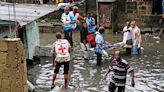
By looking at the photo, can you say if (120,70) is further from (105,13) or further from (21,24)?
(105,13)

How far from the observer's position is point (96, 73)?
16.3 metres

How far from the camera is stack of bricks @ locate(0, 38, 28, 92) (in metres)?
11.7

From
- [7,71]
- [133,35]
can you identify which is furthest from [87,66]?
[7,71]

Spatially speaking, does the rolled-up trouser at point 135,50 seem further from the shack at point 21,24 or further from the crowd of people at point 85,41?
the shack at point 21,24

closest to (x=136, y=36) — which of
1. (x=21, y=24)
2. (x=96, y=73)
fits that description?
(x=96, y=73)

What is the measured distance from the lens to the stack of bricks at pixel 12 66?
11.7 m

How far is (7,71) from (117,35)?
14973 mm

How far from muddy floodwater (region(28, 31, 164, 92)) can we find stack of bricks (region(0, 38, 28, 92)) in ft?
7.14

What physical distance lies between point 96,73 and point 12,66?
5.08 metres

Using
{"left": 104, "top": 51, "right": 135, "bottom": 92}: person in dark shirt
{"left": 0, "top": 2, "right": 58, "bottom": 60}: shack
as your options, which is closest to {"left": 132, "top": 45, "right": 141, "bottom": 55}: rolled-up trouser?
{"left": 0, "top": 2, "right": 58, "bottom": 60}: shack

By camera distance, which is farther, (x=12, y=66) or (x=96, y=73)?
(x=96, y=73)

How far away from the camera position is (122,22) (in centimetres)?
2797

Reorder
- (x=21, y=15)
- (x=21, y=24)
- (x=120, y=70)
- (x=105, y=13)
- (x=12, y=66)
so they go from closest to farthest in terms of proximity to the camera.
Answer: (x=12, y=66) → (x=120, y=70) → (x=21, y=24) → (x=21, y=15) → (x=105, y=13)

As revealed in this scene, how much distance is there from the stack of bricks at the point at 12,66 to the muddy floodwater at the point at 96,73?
7.14ft
